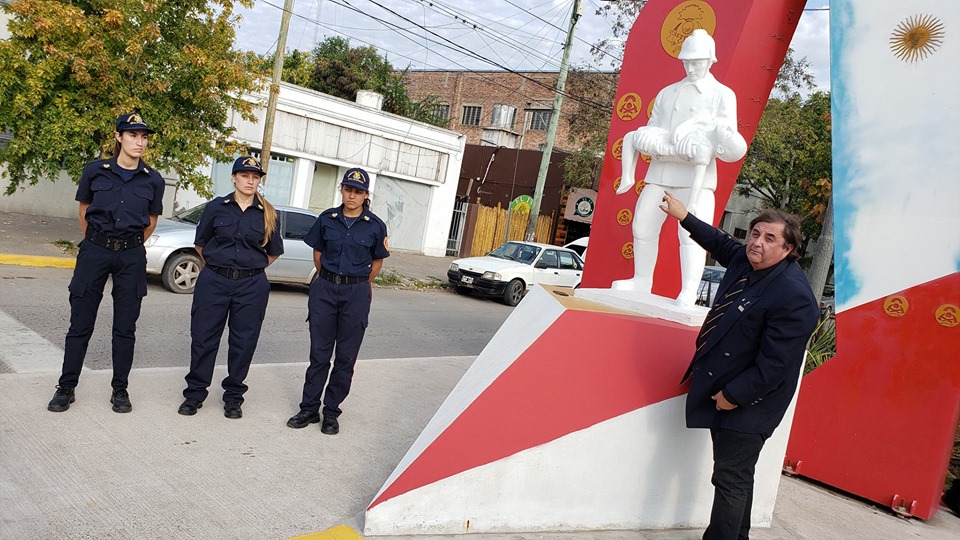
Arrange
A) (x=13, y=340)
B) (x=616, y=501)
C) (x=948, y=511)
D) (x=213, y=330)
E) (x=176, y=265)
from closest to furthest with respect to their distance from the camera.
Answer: (x=616, y=501)
(x=213, y=330)
(x=948, y=511)
(x=13, y=340)
(x=176, y=265)

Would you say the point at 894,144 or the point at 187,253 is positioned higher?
the point at 894,144

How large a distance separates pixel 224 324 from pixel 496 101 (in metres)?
32.5

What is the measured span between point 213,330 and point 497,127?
24.0 meters

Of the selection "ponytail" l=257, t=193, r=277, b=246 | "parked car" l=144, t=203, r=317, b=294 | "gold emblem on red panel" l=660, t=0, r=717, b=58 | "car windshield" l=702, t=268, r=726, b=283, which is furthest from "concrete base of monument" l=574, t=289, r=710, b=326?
"car windshield" l=702, t=268, r=726, b=283

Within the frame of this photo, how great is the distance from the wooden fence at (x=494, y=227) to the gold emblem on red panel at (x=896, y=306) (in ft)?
62.6

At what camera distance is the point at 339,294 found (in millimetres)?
4926

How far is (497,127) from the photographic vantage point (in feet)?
91.9

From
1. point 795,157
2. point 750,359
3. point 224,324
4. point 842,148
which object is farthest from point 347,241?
point 795,157

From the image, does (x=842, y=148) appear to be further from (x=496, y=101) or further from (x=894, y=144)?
(x=496, y=101)

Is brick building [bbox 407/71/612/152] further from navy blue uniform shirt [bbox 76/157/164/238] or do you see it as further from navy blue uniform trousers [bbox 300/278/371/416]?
navy blue uniform shirt [bbox 76/157/164/238]

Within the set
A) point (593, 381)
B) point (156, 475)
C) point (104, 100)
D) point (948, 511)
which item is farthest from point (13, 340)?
point (948, 511)

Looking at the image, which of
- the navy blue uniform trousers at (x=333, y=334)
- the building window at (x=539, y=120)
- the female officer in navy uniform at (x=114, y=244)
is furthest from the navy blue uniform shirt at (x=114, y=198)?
the building window at (x=539, y=120)

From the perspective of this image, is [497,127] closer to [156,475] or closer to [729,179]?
[729,179]

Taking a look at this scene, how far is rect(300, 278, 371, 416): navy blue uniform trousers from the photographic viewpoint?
4.93 metres
